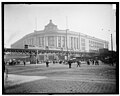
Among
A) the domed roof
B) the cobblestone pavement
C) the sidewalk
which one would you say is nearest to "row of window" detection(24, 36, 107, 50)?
the domed roof

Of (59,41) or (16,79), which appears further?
(59,41)

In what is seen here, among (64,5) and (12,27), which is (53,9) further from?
(12,27)

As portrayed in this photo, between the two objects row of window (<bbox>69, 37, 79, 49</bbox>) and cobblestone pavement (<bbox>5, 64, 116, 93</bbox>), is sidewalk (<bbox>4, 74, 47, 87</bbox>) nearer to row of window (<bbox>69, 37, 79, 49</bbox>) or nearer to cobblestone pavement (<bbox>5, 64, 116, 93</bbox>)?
cobblestone pavement (<bbox>5, 64, 116, 93</bbox>)

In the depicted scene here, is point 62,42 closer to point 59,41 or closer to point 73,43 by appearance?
point 59,41

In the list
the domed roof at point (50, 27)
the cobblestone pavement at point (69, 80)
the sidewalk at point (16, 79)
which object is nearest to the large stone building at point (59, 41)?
the domed roof at point (50, 27)

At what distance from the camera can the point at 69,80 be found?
7.27 feet

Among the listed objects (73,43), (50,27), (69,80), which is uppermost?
(50,27)

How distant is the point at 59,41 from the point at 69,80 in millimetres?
562

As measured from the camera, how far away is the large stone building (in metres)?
2.29

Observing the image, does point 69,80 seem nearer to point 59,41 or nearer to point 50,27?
point 59,41

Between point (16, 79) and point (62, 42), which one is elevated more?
point (62, 42)

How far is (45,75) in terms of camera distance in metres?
2.26

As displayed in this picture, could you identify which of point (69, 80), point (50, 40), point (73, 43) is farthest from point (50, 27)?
point (69, 80)

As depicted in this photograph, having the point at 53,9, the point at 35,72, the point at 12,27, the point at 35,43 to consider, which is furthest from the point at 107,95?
the point at 12,27
